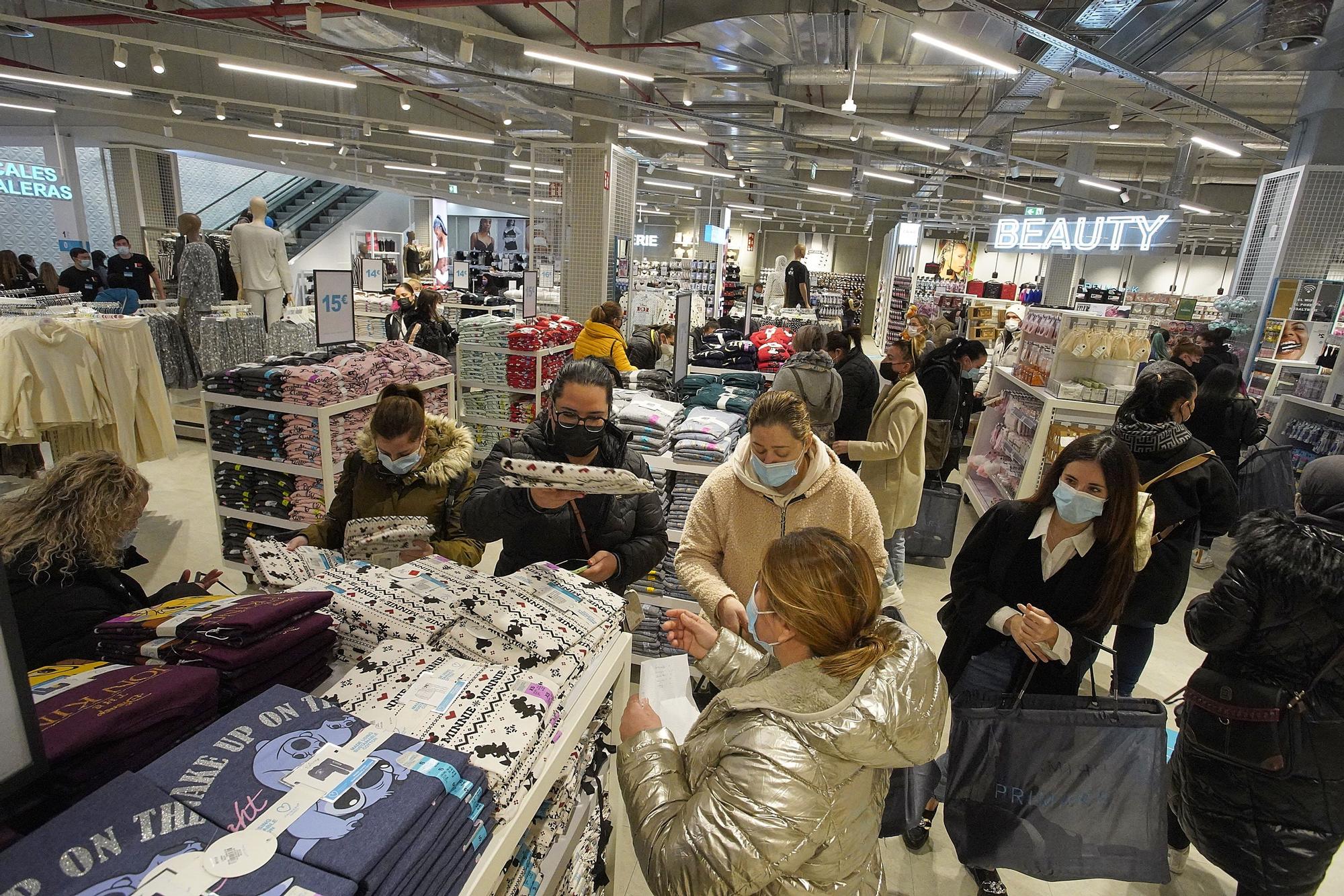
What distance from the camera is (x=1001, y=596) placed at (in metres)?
2.31

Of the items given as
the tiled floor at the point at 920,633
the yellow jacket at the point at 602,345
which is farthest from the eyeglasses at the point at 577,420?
the yellow jacket at the point at 602,345

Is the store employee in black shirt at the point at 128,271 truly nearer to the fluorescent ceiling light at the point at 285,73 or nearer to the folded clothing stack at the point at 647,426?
the fluorescent ceiling light at the point at 285,73

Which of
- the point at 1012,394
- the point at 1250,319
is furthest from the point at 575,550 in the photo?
the point at 1250,319

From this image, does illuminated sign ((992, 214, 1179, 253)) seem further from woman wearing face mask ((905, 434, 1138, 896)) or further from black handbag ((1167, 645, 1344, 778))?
black handbag ((1167, 645, 1344, 778))

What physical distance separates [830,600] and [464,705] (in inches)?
28.2

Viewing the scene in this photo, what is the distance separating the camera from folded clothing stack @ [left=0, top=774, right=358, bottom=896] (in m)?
0.78

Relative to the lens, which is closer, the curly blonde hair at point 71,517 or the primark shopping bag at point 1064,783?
the curly blonde hair at point 71,517

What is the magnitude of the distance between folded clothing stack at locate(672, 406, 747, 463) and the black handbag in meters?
2.23

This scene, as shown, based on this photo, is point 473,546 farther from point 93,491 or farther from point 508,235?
point 508,235

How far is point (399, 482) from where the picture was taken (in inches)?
104

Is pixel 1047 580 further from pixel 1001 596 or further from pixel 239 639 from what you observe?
pixel 239 639

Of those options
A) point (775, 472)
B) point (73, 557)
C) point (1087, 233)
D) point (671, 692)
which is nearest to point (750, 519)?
point (775, 472)

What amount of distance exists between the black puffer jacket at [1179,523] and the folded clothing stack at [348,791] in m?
2.94

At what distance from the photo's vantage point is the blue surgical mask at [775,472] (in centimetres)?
229
